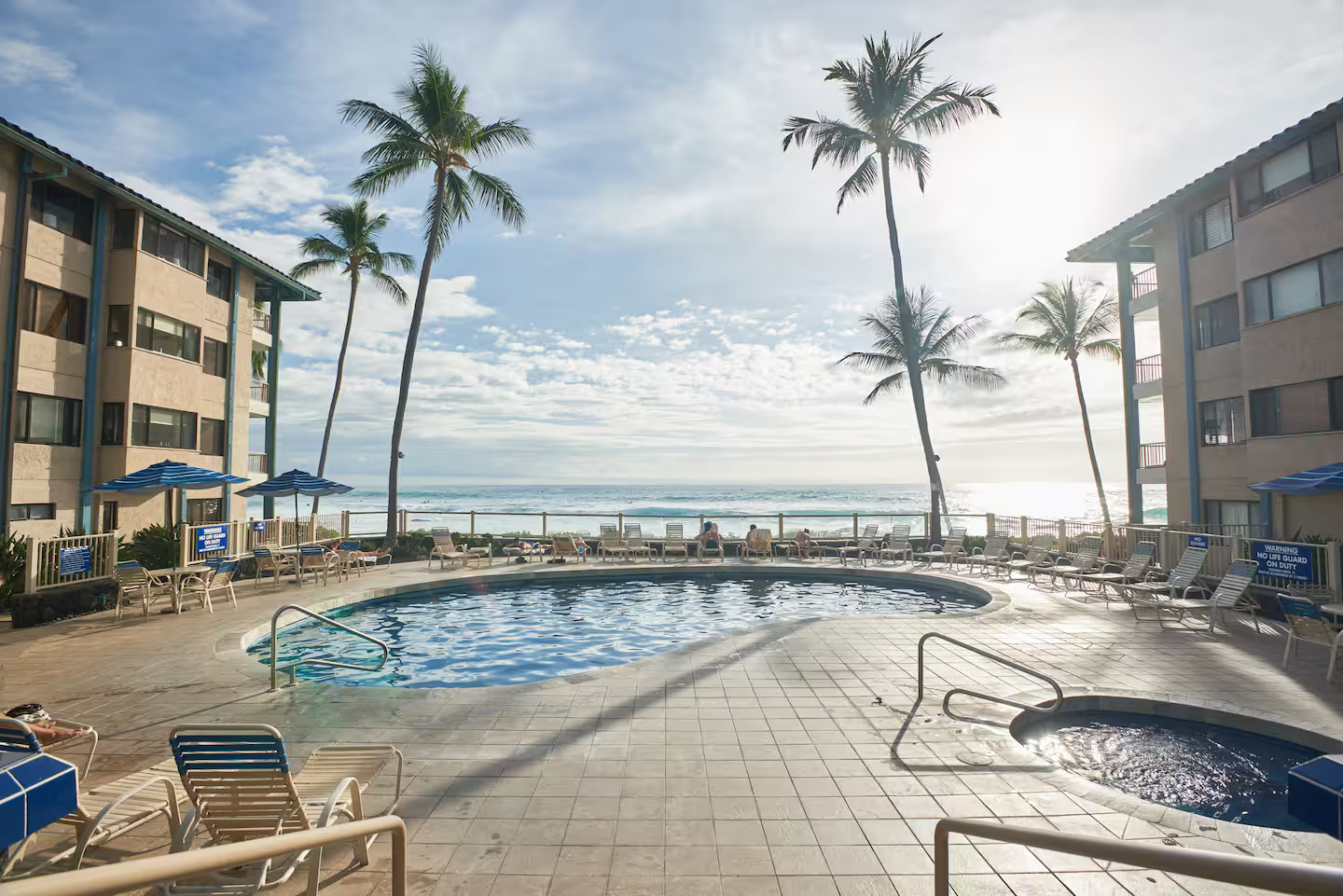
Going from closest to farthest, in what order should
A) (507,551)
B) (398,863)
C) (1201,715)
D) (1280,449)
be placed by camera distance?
(398,863), (1201,715), (1280,449), (507,551)

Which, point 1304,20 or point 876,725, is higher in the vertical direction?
point 1304,20

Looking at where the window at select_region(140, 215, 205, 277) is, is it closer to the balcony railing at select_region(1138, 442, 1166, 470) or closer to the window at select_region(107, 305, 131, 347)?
the window at select_region(107, 305, 131, 347)

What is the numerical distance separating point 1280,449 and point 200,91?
70.8 feet

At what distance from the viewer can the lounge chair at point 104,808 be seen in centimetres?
331

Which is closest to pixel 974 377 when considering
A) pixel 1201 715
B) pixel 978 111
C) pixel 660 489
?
pixel 978 111

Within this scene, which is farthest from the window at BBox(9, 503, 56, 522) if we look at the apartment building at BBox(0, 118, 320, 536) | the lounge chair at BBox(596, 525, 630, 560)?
the lounge chair at BBox(596, 525, 630, 560)

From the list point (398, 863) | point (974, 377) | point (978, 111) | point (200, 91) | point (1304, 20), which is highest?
point (978, 111)

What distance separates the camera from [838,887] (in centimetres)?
334

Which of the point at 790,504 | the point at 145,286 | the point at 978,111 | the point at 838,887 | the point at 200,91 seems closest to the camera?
the point at 838,887

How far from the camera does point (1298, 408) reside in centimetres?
1392

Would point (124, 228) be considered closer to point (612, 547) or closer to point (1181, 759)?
point (612, 547)

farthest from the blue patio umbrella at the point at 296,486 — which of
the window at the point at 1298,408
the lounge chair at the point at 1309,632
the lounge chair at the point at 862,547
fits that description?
the window at the point at 1298,408

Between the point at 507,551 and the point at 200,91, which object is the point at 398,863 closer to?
the point at 200,91

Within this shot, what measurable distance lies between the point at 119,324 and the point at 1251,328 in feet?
85.3
